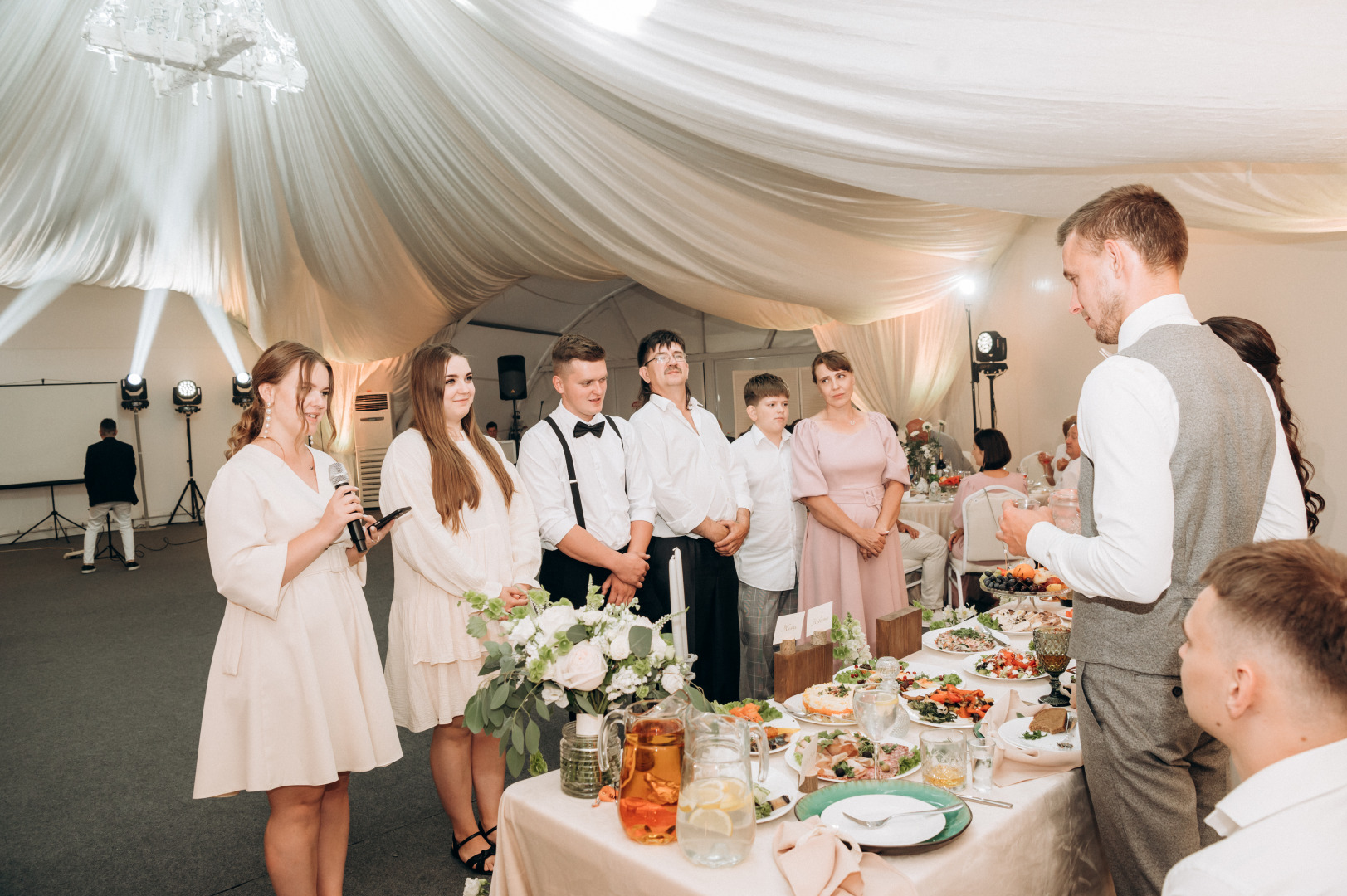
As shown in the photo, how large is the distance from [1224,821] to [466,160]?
472cm

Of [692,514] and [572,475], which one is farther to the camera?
[692,514]

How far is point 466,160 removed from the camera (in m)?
4.70

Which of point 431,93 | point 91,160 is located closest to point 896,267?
point 431,93

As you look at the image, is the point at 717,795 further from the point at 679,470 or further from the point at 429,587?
the point at 679,470

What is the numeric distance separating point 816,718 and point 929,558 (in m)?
3.61

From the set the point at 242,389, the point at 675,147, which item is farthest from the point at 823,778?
the point at 242,389

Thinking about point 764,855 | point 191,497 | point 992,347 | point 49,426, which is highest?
point 992,347

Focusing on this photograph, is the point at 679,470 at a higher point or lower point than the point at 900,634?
higher

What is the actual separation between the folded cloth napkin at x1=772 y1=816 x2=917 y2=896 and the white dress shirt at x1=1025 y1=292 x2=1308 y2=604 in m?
0.54

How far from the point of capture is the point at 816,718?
5.67ft

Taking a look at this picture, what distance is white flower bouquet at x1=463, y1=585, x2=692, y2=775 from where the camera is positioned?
139cm

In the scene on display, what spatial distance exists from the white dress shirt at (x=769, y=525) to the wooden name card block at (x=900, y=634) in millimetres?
1237

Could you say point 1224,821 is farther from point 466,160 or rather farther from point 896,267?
point 896,267

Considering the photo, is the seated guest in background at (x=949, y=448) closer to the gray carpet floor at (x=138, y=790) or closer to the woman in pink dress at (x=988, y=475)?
Result: the woman in pink dress at (x=988, y=475)
